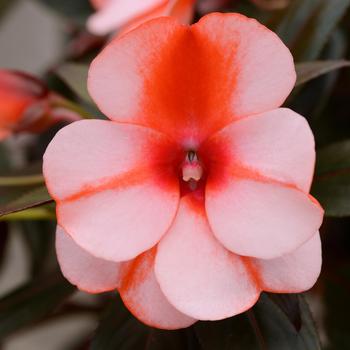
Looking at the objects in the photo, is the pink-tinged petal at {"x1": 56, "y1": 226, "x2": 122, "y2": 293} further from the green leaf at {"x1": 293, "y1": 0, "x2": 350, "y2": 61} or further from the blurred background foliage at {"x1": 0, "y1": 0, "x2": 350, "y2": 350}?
the green leaf at {"x1": 293, "y1": 0, "x2": 350, "y2": 61}

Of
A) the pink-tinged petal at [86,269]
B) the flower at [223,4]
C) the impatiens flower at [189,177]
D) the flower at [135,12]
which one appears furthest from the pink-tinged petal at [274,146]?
the flower at [223,4]

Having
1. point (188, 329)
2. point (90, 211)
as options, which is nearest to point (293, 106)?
point (188, 329)

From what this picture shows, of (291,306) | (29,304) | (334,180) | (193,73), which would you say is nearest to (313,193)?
(334,180)

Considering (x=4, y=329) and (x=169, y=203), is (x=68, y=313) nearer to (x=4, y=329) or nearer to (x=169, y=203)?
(x=4, y=329)

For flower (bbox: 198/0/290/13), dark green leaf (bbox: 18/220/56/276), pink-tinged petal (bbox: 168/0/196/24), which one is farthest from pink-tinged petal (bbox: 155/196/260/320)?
dark green leaf (bbox: 18/220/56/276)

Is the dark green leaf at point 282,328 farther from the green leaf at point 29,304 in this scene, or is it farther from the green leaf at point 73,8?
the green leaf at point 73,8

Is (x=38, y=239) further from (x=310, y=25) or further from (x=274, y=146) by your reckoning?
(x=274, y=146)
